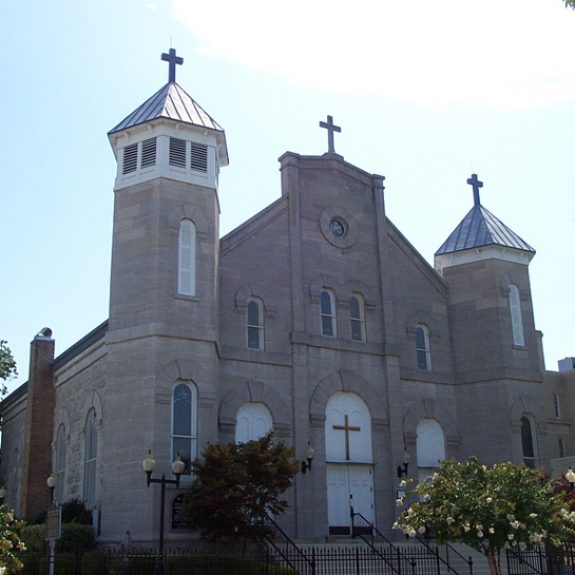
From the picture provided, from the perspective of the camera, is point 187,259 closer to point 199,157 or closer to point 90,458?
point 199,157

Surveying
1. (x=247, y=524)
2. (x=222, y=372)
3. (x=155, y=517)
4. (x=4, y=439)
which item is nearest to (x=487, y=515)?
(x=247, y=524)

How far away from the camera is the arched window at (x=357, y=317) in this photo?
109ft

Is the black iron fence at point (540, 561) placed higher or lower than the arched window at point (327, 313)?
lower

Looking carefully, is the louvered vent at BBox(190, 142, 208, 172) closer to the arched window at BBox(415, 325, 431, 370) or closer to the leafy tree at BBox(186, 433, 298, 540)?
the leafy tree at BBox(186, 433, 298, 540)

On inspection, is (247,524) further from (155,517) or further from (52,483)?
(52,483)

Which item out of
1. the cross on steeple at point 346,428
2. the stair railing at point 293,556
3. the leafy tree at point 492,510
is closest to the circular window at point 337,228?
the cross on steeple at point 346,428

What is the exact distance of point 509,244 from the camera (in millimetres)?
36250

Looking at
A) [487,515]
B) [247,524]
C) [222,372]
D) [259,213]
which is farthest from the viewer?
[259,213]

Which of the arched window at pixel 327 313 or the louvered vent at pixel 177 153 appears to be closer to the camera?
the louvered vent at pixel 177 153

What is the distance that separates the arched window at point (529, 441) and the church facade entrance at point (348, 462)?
6.20 metres

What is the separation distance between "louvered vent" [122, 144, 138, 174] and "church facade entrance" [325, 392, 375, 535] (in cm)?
1014

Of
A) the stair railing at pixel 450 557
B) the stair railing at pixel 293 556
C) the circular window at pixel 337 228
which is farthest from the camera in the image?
the circular window at pixel 337 228

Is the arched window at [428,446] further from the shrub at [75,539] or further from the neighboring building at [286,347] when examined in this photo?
the shrub at [75,539]

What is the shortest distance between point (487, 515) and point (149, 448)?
32.3ft
